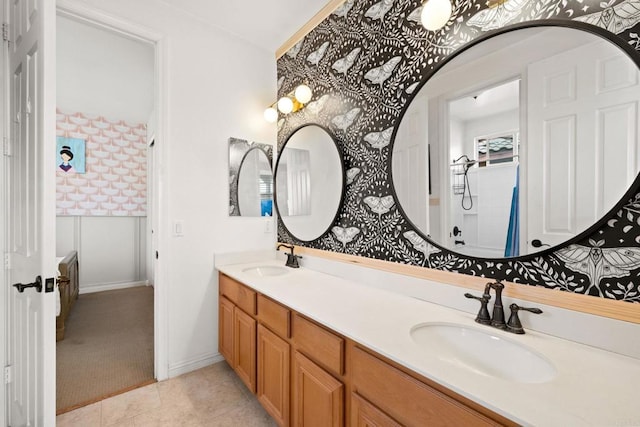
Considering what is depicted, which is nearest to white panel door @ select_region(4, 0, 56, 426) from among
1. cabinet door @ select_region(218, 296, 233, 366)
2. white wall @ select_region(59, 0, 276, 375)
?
white wall @ select_region(59, 0, 276, 375)

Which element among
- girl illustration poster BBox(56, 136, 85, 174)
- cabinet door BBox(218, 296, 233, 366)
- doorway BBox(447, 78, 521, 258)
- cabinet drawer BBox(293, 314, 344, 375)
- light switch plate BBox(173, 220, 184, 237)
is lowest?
cabinet door BBox(218, 296, 233, 366)

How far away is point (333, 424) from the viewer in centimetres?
113

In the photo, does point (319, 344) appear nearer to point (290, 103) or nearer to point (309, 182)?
point (309, 182)

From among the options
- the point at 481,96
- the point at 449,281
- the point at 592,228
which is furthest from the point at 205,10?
the point at 592,228

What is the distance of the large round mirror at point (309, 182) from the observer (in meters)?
2.00

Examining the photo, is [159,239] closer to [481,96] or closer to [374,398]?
[374,398]

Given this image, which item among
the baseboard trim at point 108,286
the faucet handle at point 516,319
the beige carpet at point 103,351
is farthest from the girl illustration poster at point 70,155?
the faucet handle at point 516,319

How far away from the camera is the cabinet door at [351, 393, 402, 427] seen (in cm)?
93

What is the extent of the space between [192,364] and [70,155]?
374 centimetres

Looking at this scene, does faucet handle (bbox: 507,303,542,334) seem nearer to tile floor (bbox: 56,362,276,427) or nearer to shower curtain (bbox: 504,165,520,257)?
shower curtain (bbox: 504,165,520,257)

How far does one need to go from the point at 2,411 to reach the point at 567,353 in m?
2.55

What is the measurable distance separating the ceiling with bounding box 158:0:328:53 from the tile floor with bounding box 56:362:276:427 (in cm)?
272

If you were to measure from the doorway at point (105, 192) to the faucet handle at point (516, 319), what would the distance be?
247 centimetres

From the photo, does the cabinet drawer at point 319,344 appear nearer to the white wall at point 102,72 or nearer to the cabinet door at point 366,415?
the cabinet door at point 366,415
